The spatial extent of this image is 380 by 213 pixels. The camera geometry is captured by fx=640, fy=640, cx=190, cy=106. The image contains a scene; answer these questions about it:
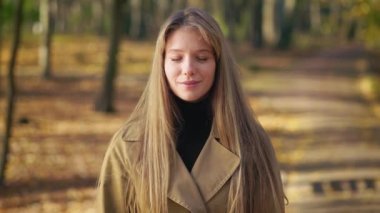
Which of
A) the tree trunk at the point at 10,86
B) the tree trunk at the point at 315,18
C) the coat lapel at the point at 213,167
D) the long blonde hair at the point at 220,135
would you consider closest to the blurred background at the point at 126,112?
the tree trunk at the point at 10,86

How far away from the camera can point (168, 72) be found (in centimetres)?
238

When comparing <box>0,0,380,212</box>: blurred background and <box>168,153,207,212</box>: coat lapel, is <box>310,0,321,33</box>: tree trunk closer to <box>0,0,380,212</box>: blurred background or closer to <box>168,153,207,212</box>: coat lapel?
<box>0,0,380,212</box>: blurred background

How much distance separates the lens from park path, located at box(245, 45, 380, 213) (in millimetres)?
7621

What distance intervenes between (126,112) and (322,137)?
501 cm

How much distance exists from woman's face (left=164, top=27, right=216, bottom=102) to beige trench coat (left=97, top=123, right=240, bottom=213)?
0.70ft

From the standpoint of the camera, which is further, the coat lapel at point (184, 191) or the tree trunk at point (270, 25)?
the tree trunk at point (270, 25)

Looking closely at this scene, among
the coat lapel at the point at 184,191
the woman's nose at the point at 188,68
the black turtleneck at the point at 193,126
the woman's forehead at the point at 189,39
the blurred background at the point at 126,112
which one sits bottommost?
the blurred background at the point at 126,112

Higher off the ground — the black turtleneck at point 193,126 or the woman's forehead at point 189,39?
the woman's forehead at point 189,39

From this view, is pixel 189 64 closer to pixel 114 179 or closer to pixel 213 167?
pixel 213 167

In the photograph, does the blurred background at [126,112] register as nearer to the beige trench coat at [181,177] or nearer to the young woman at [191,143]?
the young woman at [191,143]

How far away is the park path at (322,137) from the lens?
7.62 metres

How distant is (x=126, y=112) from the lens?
14945 mm

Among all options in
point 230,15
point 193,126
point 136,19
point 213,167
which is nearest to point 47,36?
point 193,126

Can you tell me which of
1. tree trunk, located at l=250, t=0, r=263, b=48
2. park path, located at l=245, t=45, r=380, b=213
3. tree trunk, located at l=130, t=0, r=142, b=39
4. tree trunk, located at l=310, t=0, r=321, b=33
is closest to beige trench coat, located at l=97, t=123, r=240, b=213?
park path, located at l=245, t=45, r=380, b=213
